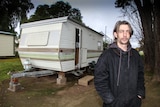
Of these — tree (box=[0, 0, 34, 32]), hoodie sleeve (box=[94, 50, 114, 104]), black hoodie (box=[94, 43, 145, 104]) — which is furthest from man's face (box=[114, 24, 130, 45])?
tree (box=[0, 0, 34, 32])

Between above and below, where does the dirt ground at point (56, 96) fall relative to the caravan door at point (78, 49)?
below

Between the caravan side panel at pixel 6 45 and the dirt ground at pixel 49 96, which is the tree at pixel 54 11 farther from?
the dirt ground at pixel 49 96

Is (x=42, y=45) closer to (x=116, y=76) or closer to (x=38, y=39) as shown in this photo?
(x=38, y=39)

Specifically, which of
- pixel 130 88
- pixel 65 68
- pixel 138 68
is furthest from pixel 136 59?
pixel 65 68

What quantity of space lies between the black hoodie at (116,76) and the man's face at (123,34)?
10 cm

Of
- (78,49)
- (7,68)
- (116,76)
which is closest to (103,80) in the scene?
(116,76)

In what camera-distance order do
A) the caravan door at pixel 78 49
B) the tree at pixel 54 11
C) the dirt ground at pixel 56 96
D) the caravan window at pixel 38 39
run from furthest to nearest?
the tree at pixel 54 11 < the caravan door at pixel 78 49 < the caravan window at pixel 38 39 < the dirt ground at pixel 56 96

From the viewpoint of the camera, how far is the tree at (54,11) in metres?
25.8

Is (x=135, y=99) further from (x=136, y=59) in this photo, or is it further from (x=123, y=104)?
(x=136, y=59)

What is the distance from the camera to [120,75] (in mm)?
2039

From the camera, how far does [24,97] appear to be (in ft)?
18.3

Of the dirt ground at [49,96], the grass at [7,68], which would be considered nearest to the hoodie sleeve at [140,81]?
the dirt ground at [49,96]

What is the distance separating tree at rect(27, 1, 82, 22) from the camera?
2579 cm

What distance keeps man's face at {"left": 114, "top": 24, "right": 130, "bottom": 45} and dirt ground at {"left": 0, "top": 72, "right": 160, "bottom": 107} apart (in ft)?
9.25
